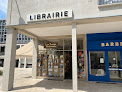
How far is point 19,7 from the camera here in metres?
5.93

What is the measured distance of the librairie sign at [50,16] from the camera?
16.8 feet

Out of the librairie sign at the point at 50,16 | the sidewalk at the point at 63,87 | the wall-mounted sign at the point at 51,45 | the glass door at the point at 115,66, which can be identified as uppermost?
the librairie sign at the point at 50,16

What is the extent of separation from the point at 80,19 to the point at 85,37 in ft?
11.1

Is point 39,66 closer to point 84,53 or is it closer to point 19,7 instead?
point 84,53

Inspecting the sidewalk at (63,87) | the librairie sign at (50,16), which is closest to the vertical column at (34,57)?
the sidewalk at (63,87)

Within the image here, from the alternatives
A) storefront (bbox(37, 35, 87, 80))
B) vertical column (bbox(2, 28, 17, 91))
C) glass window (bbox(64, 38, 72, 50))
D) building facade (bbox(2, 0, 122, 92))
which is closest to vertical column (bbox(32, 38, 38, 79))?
building facade (bbox(2, 0, 122, 92))

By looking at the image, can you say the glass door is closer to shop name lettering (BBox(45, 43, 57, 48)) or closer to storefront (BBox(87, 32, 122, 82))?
storefront (BBox(87, 32, 122, 82))

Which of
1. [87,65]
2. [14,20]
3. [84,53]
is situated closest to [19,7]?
[14,20]

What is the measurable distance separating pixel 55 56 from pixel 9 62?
3.88 m

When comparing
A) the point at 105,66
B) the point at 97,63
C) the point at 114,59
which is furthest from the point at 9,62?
Result: the point at 114,59

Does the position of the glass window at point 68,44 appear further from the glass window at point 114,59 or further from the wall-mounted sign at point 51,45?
the glass window at point 114,59

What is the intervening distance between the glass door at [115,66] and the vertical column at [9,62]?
22.5 feet

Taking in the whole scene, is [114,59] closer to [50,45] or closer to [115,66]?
[115,66]

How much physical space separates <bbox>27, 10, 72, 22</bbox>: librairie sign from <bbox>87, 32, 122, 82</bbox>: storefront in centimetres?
362
